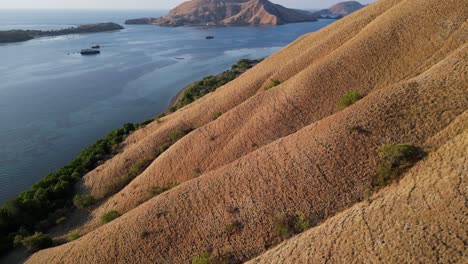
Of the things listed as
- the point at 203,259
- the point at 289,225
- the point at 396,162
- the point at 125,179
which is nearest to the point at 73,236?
the point at 125,179

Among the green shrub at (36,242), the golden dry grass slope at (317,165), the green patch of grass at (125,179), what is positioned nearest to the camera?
the golden dry grass slope at (317,165)

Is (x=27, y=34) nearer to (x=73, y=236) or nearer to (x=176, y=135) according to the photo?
(x=176, y=135)

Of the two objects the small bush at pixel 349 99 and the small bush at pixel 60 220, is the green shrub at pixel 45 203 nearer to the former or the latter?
the small bush at pixel 60 220

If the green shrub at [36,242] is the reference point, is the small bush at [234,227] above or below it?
above

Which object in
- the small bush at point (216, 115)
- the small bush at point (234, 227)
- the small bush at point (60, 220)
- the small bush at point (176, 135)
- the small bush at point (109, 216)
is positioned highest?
the small bush at point (216, 115)

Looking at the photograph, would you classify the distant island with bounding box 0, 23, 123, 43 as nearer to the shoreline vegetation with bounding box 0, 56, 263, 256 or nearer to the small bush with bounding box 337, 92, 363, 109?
the shoreline vegetation with bounding box 0, 56, 263, 256

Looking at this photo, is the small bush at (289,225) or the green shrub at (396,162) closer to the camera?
the green shrub at (396,162)

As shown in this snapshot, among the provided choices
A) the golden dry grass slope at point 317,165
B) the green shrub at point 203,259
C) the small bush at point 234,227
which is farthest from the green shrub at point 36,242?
the small bush at point 234,227

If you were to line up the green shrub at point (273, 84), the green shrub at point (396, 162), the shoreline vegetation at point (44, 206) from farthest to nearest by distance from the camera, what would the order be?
the green shrub at point (273, 84), the shoreline vegetation at point (44, 206), the green shrub at point (396, 162)
